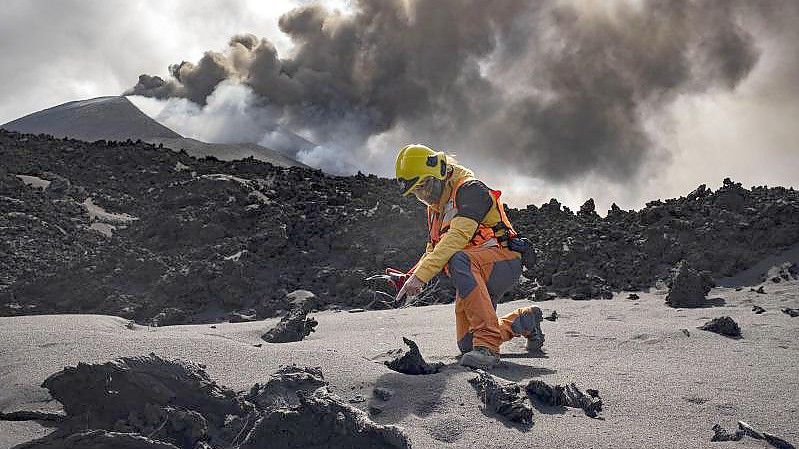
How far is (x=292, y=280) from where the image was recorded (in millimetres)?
10219

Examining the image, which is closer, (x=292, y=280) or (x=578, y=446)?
(x=578, y=446)

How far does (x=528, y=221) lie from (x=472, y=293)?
27.7ft

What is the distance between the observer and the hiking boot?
4.00 metres

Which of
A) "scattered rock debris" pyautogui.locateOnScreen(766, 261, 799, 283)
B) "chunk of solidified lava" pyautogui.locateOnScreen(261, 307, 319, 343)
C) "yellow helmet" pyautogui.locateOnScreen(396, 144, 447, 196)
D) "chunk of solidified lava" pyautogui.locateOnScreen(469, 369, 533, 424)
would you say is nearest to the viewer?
"chunk of solidified lava" pyautogui.locateOnScreen(469, 369, 533, 424)

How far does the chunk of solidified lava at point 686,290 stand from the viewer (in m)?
7.15

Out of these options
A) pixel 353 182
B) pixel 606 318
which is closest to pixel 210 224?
pixel 353 182

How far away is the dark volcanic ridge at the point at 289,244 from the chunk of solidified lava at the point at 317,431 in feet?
13.3

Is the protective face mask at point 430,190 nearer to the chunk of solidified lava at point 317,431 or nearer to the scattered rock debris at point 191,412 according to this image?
the scattered rock debris at point 191,412

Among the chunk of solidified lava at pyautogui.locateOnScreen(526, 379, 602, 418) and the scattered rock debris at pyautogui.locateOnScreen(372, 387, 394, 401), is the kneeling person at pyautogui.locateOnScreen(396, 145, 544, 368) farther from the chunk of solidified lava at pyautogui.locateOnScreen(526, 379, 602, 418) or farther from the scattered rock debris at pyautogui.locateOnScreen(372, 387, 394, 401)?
the scattered rock debris at pyautogui.locateOnScreen(372, 387, 394, 401)

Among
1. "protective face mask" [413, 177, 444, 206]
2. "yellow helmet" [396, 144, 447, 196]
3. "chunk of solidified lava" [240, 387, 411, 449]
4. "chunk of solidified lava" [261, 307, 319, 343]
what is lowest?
"chunk of solidified lava" [240, 387, 411, 449]

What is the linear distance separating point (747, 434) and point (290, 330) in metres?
3.37

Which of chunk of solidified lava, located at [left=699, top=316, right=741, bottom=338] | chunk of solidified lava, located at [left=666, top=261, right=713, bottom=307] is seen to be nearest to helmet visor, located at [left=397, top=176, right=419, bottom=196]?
chunk of solidified lava, located at [left=699, top=316, right=741, bottom=338]

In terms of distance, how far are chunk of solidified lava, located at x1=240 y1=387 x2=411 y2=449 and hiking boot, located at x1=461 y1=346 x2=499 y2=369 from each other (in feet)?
4.43

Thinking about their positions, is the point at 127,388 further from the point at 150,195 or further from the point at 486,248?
the point at 150,195
